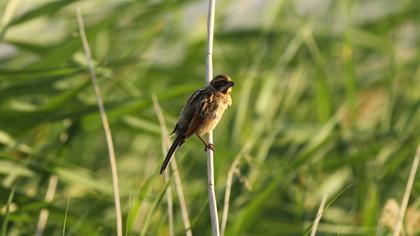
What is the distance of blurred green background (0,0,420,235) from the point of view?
13.4ft

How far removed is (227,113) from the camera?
A: 207 inches

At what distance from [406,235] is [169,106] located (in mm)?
1858

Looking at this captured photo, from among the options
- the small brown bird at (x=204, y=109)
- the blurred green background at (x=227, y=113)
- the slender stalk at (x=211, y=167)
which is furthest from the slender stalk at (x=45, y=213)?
the slender stalk at (x=211, y=167)

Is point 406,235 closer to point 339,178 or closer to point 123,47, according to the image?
point 339,178

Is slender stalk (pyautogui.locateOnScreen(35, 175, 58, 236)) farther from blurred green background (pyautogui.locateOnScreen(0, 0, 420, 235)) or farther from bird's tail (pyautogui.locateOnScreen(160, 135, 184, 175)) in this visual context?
bird's tail (pyautogui.locateOnScreen(160, 135, 184, 175))

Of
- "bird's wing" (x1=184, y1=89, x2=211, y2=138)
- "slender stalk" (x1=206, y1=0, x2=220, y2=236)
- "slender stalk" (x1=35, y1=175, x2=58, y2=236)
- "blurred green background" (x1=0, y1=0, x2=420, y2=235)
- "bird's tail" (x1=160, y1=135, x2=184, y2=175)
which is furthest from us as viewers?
"blurred green background" (x1=0, y1=0, x2=420, y2=235)

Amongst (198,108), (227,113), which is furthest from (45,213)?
(227,113)

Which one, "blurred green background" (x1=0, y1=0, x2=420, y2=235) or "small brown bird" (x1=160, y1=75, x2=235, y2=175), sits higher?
"blurred green background" (x1=0, y1=0, x2=420, y2=235)

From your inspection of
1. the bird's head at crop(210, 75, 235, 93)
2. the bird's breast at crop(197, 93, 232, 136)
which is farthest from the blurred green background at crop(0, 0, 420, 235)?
the bird's head at crop(210, 75, 235, 93)

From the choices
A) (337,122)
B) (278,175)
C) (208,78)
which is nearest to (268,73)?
Answer: (337,122)

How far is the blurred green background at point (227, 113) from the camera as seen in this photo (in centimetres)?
409

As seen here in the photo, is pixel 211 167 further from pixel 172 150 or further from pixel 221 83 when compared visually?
pixel 221 83

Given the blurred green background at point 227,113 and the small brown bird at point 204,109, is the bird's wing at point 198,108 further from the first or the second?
the blurred green background at point 227,113

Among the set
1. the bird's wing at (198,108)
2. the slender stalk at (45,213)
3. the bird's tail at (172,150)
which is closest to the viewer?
the bird's tail at (172,150)
